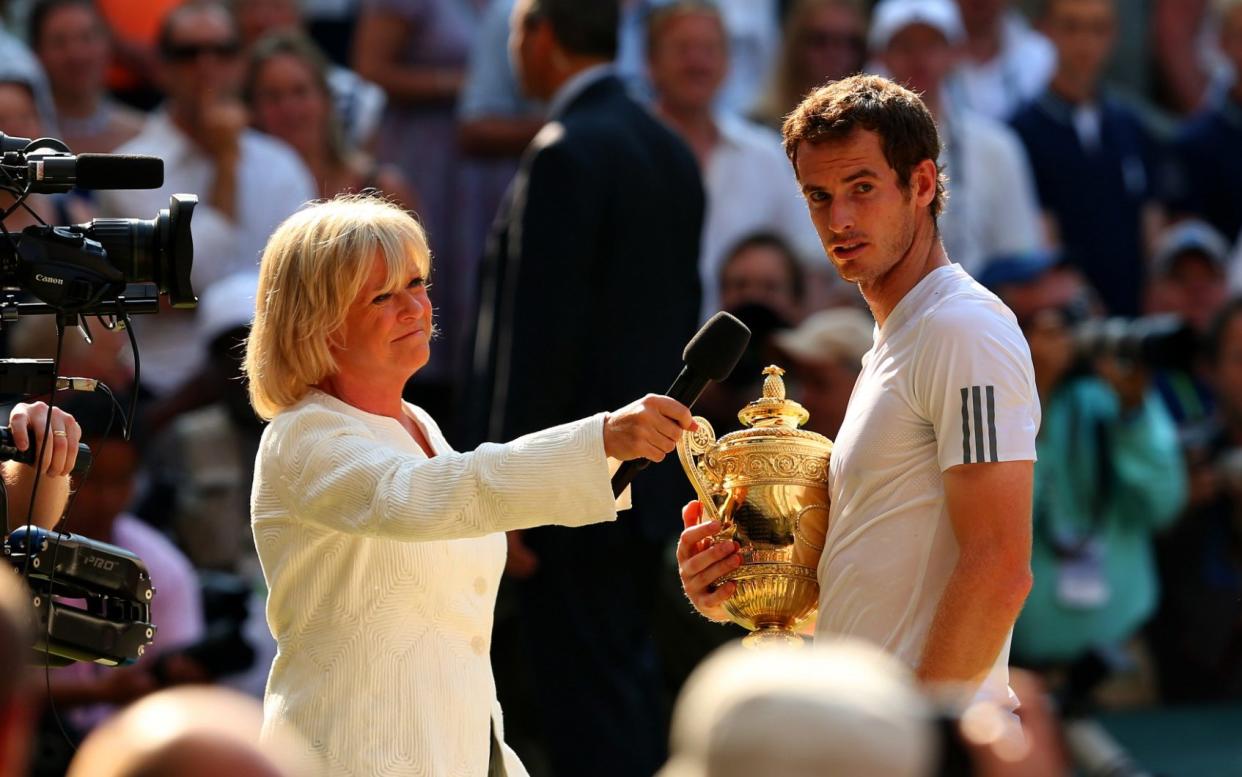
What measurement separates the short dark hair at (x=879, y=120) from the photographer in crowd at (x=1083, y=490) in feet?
13.1

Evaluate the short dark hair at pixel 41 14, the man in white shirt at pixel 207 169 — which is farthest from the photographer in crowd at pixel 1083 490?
the short dark hair at pixel 41 14

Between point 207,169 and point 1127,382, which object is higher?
point 207,169

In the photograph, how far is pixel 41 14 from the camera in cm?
902

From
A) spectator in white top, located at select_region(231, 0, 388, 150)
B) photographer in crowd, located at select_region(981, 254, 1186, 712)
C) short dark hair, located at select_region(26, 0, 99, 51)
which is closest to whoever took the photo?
photographer in crowd, located at select_region(981, 254, 1186, 712)

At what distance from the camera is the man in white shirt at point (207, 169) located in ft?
28.1

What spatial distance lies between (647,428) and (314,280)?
78 cm

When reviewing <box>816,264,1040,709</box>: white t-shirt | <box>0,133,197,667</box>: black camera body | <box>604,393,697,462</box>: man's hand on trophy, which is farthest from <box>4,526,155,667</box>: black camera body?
<box>816,264,1040,709</box>: white t-shirt

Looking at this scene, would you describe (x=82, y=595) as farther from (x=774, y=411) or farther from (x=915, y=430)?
(x=915, y=430)

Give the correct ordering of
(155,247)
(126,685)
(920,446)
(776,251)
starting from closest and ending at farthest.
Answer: (920,446) → (155,247) → (126,685) → (776,251)

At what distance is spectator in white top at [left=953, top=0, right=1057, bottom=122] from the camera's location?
10448 mm

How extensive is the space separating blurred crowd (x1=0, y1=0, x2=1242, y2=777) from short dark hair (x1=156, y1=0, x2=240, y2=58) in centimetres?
2

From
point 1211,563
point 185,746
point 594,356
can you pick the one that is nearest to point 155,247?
point 185,746

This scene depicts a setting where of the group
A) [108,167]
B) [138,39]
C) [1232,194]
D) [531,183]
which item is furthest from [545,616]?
[1232,194]

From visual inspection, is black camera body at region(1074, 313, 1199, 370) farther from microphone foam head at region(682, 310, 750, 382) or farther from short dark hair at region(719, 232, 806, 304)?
microphone foam head at region(682, 310, 750, 382)
